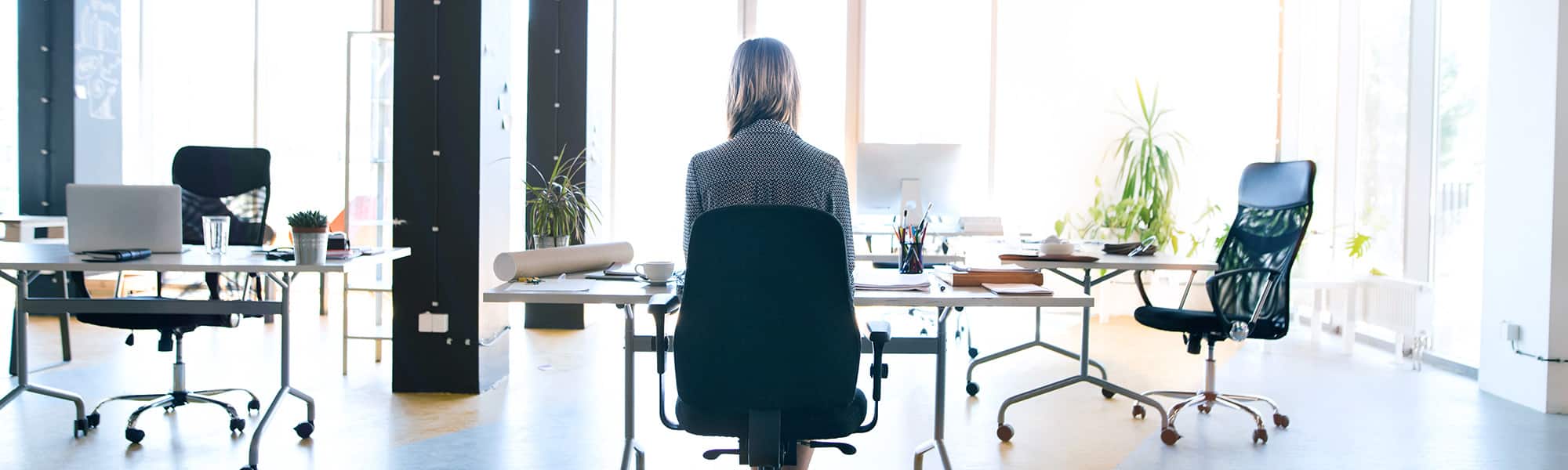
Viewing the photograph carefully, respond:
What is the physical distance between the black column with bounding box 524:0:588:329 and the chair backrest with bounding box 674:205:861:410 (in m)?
3.99

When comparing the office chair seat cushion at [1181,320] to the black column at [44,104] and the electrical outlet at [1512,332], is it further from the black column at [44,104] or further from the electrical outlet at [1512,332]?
the black column at [44,104]

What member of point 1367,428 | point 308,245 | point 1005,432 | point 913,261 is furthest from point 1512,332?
point 308,245

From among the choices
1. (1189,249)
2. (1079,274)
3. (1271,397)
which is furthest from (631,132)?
(1271,397)

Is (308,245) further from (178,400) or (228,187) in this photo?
(228,187)

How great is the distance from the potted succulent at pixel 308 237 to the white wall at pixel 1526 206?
4.42 metres

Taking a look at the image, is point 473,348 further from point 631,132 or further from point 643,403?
point 631,132

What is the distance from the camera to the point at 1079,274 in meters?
6.46

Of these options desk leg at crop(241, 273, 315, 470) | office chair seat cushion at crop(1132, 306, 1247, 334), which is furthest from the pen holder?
desk leg at crop(241, 273, 315, 470)

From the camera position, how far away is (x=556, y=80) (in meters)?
5.48

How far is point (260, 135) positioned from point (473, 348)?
13.9ft

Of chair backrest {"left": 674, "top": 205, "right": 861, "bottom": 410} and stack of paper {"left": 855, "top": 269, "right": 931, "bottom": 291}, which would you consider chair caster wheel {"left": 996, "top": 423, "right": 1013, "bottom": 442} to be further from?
chair backrest {"left": 674, "top": 205, "right": 861, "bottom": 410}

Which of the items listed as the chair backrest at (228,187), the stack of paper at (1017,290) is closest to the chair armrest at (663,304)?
the stack of paper at (1017,290)

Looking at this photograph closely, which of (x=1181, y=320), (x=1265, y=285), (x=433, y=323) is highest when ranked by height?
(x=1265, y=285)

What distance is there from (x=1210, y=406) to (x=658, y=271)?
7.95 ft
